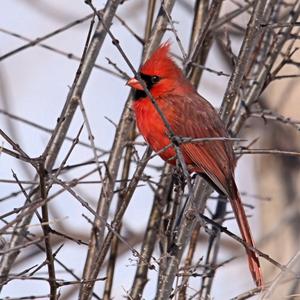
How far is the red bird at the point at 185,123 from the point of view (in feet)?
11.2

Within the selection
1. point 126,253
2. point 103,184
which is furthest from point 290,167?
point 103,184

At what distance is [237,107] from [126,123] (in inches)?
17.9

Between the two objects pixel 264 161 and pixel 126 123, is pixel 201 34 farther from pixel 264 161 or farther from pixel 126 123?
pixel 264 161

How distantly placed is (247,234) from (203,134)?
0.49 metres

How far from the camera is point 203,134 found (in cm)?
354

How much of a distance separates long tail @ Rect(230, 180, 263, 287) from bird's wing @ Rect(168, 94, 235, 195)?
0.04 metres

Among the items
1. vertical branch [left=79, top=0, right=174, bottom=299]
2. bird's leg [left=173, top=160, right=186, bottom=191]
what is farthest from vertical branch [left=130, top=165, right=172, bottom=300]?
bird's leg [left=173, top=160, right=186, bottom=191]

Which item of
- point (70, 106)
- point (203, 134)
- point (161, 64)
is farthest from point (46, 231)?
point (161, 64)

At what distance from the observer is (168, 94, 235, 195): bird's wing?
345cm

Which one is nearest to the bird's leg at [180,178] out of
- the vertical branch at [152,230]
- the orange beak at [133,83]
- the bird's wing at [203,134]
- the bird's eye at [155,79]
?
the bird's wing at [203,134]

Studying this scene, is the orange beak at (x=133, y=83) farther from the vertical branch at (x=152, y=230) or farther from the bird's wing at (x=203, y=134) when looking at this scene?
the vertical branch at (x=152, y=230)

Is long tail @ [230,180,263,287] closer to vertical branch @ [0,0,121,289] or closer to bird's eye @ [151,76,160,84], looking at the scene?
bird's eye @ [151,76,160,84]

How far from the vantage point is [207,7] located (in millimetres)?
3791

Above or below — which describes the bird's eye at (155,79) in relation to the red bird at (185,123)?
above
